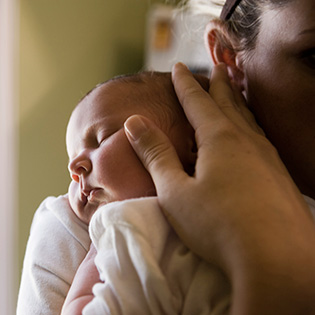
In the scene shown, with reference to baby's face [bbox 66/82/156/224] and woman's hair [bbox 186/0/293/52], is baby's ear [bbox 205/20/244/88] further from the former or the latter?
baby's face [bbox 66/82/156/224]

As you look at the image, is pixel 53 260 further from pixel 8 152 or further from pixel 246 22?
pixel 8 152

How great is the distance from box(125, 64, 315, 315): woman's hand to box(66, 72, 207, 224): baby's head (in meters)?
0.06

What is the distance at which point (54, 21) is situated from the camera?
2549 millimetres

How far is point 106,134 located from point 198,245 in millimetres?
306

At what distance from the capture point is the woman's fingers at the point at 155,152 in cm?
71

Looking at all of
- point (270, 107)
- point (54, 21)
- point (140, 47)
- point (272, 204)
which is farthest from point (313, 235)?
point (140, 47)

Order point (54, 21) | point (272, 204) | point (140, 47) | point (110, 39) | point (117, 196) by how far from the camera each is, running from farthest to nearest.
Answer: point (140, 47), point (110, 39), point (54, 21), point (117, 196), point (272, 204)

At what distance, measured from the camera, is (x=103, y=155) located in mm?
835

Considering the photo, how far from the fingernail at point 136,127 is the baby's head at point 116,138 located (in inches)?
1.7

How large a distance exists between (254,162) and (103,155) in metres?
0.28

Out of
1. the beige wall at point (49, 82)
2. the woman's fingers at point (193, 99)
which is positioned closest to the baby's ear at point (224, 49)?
the woman's fingers at point (193, 99)

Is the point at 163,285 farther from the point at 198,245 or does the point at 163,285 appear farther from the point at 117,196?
the point at 117,196

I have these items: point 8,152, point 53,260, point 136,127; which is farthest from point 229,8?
point 8,152

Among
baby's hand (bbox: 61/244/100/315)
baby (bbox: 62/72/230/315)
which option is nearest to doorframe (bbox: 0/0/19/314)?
baby (bbox: 62/72/230/315)
